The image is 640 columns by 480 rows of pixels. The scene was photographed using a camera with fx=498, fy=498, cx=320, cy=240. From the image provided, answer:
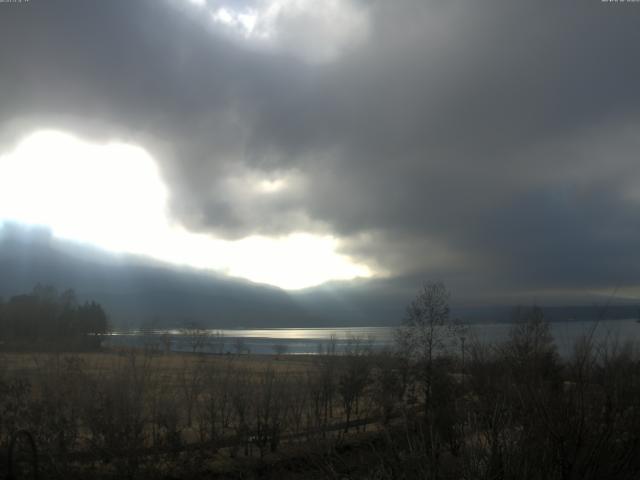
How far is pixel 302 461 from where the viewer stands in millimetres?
24500

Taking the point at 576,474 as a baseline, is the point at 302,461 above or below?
below

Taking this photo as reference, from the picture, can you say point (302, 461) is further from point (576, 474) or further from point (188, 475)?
point (576, 474)

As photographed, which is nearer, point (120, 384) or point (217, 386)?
point (120, 384)

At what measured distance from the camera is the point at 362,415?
40.2 meters

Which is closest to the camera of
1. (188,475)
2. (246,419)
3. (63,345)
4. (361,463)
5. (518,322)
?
(361,463)

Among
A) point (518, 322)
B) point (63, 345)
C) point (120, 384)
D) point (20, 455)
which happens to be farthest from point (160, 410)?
point (518, 322)

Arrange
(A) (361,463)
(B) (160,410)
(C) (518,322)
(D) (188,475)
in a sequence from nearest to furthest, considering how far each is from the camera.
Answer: (A) (361,463) < (D) (188,475) < (B) (160,410) < (C) (518,322)

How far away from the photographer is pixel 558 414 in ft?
25.6

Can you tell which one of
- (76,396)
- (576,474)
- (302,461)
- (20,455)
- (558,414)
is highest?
(558,414)

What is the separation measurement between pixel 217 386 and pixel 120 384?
787 centimetres

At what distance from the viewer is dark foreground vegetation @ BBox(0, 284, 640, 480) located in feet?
25.1

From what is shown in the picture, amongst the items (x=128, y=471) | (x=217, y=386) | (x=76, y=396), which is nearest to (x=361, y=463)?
(x=128, y=471)

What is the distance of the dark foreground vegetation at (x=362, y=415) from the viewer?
7.66 metres

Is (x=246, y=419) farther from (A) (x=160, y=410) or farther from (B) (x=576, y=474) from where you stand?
(B) (x=576, y=474)
